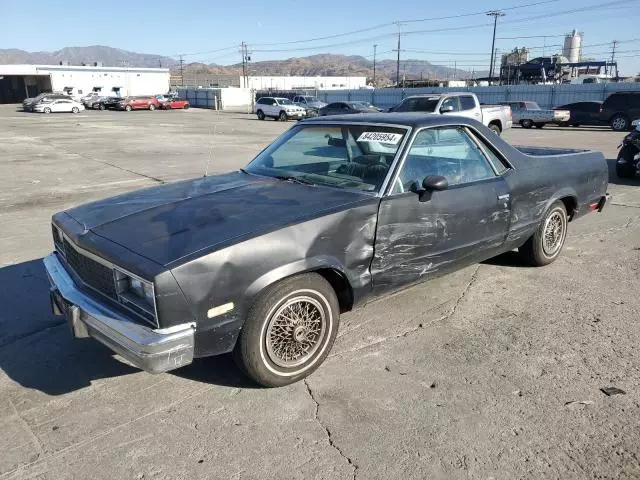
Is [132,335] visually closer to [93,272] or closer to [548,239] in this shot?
[93,272]

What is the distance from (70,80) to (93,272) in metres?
72.2

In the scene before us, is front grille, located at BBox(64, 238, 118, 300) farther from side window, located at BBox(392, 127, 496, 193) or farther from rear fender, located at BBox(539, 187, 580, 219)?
rear fender, located at BBox(539, 187, 580, 219)

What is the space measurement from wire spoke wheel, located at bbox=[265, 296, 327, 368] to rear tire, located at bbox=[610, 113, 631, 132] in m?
26.1

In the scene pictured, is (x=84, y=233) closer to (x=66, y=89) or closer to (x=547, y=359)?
(x=547, y=359)

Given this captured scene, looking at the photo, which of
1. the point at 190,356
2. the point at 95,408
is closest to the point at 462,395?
the point at 190,356

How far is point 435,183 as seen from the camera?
3.58 m

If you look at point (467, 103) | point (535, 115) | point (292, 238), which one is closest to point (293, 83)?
point (535, 115)

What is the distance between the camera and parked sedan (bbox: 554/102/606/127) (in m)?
26.4

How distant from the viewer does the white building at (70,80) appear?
2525 inches

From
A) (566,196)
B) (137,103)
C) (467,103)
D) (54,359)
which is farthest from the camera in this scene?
(137,103)

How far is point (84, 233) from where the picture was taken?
10.5 ft

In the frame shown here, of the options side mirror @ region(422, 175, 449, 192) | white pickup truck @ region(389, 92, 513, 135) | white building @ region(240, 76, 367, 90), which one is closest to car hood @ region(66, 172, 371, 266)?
side mirror @ region(422, 175, 449, 192)

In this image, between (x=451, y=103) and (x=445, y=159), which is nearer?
(x=445, y=159)

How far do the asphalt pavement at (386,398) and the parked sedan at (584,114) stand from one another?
24.8 m
